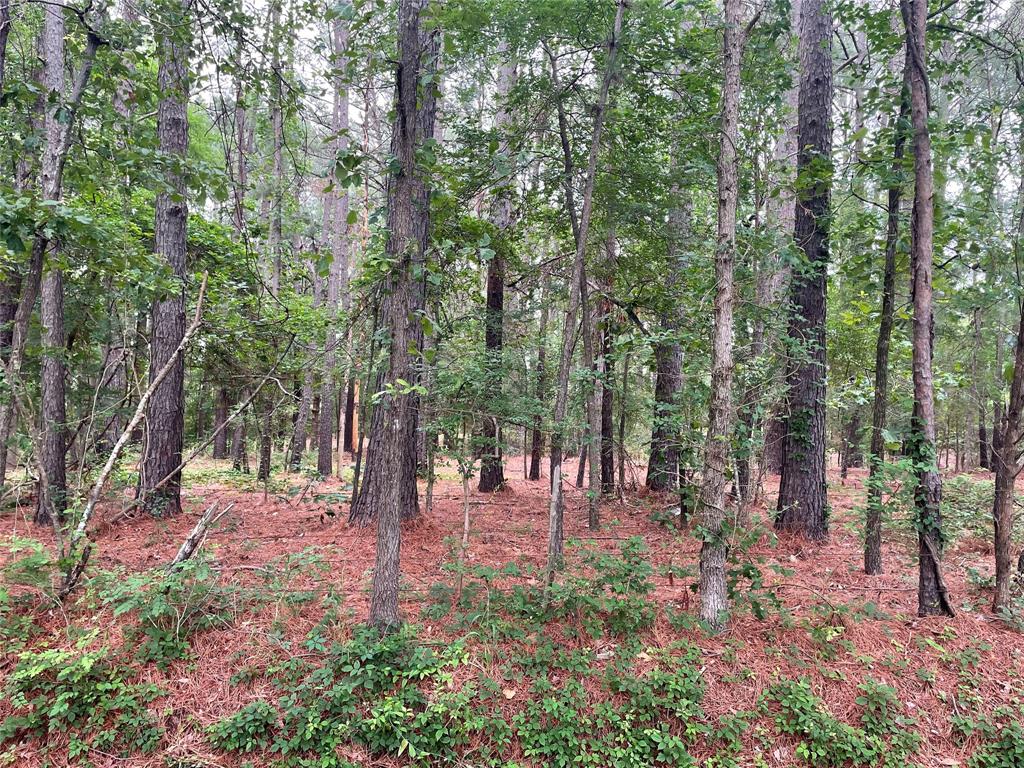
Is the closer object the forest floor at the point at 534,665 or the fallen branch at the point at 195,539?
the forest floor at the point at 534,665

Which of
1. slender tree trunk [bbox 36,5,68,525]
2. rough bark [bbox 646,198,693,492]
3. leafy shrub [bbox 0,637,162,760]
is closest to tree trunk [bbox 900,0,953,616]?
rough bark [bbox 646,198,693,492]

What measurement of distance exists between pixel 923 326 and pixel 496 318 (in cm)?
659

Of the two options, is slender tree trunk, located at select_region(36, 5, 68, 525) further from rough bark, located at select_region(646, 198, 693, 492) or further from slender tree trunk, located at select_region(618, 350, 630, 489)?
rough bark, located at select_region(646, 198, 693, 492)

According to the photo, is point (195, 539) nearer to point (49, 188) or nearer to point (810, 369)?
point (49, 188)

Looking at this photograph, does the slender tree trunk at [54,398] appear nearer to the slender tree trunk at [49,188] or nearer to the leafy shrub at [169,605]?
the slender tree trunk at [49,188]

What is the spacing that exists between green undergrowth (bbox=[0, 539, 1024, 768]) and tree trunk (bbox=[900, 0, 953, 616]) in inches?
22.1

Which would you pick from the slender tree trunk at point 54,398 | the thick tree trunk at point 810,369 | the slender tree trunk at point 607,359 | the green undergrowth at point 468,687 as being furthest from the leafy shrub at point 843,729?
the slender tree trunk at point 54,398

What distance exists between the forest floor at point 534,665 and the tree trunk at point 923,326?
0.44 meters

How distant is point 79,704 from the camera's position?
11.5ft

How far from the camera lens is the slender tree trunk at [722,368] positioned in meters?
4.37

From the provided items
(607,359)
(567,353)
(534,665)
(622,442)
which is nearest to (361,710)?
(534,665)

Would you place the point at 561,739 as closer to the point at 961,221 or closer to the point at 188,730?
the point at 188,730

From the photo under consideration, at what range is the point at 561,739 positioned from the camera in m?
3.51

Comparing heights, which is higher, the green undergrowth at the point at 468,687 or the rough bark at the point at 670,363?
the rough bark at the point at 670,363
